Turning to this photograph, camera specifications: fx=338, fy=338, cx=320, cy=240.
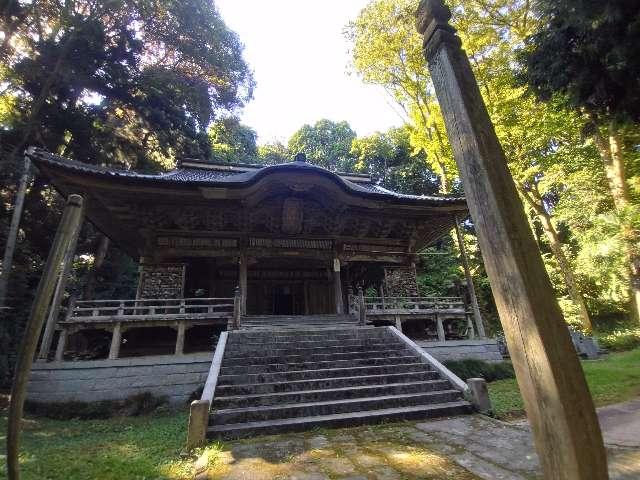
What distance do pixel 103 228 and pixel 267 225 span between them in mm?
5889

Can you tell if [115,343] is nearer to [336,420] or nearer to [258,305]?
[258,305]

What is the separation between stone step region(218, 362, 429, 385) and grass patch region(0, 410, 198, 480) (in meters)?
1.21

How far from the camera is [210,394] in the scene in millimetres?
Answer: 5500

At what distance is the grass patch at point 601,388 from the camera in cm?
642

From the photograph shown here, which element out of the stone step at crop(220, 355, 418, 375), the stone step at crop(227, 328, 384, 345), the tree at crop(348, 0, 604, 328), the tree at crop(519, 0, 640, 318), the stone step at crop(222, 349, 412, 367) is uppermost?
the tree at crop(348, 0, 604, 328)

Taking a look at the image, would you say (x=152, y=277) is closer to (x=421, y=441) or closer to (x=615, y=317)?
(x=421, y=441)

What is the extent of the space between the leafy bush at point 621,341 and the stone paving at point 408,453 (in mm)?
12917

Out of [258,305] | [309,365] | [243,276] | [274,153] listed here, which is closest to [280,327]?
[243,276]

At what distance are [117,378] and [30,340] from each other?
326 inches

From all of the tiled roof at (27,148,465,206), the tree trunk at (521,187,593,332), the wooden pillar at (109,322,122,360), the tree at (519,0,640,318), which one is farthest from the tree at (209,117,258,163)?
the tree at (519,0,640,318)

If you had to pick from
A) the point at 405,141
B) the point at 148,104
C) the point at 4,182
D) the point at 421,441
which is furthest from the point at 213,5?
the point at 421,441

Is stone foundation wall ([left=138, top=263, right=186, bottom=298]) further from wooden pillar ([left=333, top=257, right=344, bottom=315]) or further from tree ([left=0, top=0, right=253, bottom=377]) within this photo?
wooden pillar ([left=333, top=257, right=344, bottom=315])

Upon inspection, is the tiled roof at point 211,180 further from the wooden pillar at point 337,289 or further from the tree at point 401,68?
the tree at point 401,68

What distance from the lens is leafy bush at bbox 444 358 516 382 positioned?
10000 millimetres
